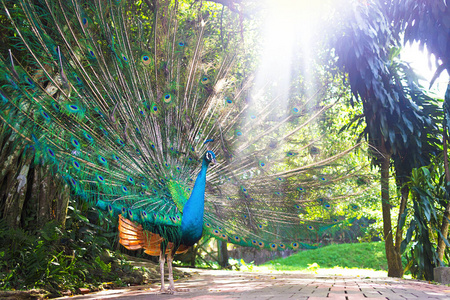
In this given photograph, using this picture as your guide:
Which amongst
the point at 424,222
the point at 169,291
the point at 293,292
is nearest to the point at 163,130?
the point at 169,291

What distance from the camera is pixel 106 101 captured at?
447cm

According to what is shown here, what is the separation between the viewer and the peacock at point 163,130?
371 cm

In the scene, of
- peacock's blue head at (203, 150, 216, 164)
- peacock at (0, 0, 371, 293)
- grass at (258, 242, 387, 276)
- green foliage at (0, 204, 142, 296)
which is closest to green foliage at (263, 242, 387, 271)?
grass at (258, 242, 387, 276)

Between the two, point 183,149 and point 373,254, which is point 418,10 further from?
point 373,254

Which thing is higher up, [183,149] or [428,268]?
[183,149]

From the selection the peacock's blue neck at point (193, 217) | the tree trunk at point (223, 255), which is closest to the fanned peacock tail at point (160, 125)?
the peacock's blue neck at point (193, 217)

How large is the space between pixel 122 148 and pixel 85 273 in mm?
1971

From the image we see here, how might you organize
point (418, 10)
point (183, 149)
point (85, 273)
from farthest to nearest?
point (418, 10), point (183, 149), point (85, 273)

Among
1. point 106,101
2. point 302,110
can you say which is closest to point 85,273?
point 106,101

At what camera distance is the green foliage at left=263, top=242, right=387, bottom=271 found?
16.0 metres

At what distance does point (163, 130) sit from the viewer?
203 inches

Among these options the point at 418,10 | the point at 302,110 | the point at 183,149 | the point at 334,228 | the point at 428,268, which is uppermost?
the point at 418,10

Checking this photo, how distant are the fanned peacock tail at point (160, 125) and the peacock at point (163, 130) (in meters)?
0.02

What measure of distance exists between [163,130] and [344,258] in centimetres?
1426
